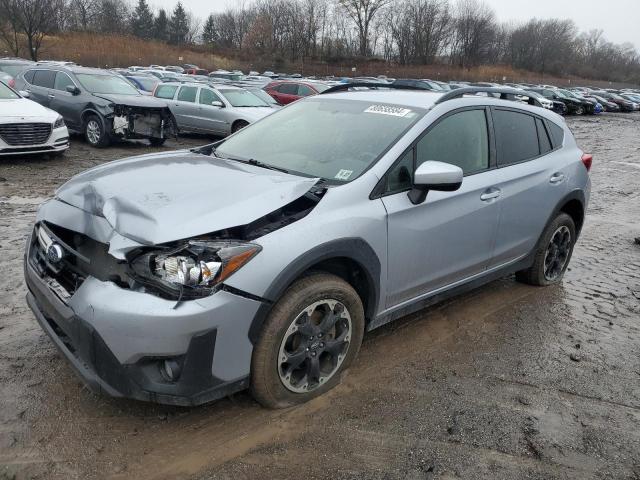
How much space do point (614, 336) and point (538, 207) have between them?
1.17 m

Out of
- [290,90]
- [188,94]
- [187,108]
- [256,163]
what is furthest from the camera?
[290,90]

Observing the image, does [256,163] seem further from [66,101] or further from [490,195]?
[66,101]

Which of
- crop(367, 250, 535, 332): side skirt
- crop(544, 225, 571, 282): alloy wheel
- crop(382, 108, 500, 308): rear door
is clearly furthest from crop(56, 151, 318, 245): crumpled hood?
crop(544, 225, 571, 282): alloy wheel

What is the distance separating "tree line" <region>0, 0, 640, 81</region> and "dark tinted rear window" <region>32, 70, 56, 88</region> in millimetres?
56950

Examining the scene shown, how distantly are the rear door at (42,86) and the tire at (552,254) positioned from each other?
37.5 feet

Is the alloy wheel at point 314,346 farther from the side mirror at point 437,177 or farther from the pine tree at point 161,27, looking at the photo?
the pine tree at point 161,27

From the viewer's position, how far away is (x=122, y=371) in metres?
2.41

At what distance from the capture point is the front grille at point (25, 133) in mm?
8656

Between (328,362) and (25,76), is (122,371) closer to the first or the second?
(328,362)

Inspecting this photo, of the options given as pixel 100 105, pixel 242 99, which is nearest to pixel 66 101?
pixel 100 105

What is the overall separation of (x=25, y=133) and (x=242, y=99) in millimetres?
6181

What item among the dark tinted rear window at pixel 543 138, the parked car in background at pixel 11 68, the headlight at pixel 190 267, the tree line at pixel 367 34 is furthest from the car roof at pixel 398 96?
the tree line at pixel 367 34

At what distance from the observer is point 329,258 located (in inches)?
111

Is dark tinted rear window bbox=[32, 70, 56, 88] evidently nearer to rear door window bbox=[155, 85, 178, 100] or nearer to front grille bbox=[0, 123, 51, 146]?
rear door window bbox=[155, 85, 178, 100]
